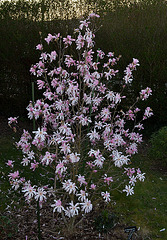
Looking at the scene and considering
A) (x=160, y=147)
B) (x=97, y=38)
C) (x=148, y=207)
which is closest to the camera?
(x=148, y=207)

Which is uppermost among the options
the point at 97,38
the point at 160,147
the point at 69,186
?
the point at 97,38

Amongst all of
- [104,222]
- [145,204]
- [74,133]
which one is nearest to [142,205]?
[145,204]

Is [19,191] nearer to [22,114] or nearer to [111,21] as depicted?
[22,114]

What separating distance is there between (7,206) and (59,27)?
4.20 meters

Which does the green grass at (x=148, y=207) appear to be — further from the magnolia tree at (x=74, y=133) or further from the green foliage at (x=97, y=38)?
the green foliage at (x=97, y=38)

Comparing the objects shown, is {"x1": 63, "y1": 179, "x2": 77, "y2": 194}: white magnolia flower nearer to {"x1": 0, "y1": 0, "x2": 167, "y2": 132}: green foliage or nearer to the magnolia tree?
the magnolia tree

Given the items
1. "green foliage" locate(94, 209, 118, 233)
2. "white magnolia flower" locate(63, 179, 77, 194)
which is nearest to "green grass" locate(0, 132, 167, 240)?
"green foliage" locate(94, 209, 118, 233)

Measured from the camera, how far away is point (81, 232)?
2.90 meters

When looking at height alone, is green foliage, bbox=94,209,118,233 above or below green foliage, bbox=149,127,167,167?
below

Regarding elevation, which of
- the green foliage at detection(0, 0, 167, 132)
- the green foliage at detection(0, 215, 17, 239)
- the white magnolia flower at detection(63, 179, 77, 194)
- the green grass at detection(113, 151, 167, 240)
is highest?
the green foliage at detection(0, 0, 167, 132)

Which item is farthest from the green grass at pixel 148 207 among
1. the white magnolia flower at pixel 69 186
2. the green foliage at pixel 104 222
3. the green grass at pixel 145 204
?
the white magnolia flower at pixel 69 186

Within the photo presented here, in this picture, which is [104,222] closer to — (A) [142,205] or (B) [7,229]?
(A) [142,205]

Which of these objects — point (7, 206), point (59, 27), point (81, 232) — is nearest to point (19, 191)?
point (7, 206)

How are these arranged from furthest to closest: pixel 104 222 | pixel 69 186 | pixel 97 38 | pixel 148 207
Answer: pixel 97 38 → pixel 148 207 → pixel 104 222 → pixel 69 186
